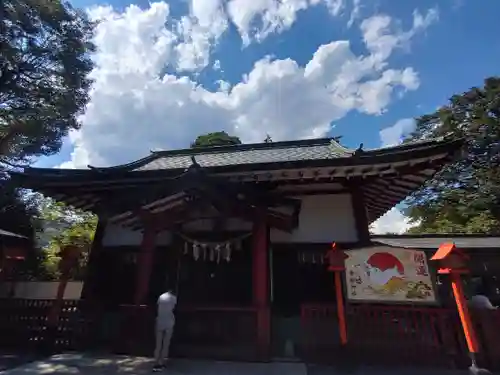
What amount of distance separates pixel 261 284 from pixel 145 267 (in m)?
2.52

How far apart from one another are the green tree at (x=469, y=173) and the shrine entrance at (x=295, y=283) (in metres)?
17.2

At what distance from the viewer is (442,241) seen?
11.8 metres

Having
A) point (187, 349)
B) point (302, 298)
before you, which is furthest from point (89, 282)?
point (302, 298)

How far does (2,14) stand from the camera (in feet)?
37.1

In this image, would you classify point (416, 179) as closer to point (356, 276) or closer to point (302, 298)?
point (356, 276)

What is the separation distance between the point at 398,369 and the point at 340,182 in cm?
388

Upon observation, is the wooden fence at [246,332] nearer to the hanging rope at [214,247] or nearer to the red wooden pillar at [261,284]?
the red wooden pillar at [261,284]

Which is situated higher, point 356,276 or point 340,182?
point 340,182

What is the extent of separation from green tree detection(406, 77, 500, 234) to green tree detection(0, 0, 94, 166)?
2115cm

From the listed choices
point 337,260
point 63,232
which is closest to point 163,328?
point 337,260

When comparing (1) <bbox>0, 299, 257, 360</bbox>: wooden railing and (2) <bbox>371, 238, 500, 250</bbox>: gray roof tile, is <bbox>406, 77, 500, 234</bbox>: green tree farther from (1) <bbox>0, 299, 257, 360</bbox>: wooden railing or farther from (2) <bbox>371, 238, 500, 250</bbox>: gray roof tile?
(1) <bbox>0, 299, 257, 360</bbox>: wooden railing

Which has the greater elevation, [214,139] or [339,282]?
[214,139]

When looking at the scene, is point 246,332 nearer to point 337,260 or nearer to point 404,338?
point 337,260

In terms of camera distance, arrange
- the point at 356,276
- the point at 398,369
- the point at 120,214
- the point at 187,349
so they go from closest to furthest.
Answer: the point at 398,369
the point at 356,276
the point at 187,349
the point at 120,214
